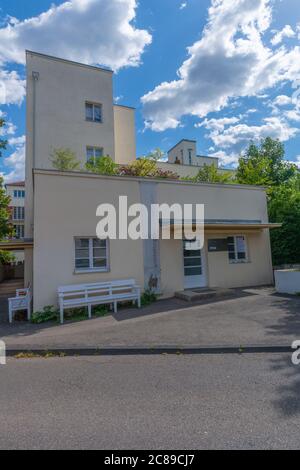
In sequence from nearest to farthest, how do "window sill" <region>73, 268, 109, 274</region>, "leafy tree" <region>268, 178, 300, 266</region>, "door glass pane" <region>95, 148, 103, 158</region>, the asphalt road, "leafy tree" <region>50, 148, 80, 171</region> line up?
the asphalt road < "window sill" <region>73, 268, 109, 274</region> < "leafy tree" <region>268, 178, 300, 266</region> < "leafy tree" <region>50, 148, 80, 171</region> < "door glass pane" <region>95, 148, 103, 158</region>

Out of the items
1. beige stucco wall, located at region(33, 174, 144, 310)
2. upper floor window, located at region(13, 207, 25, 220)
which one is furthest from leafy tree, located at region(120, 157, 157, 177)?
upper floor window, located at region(13, 207, 25, 220)

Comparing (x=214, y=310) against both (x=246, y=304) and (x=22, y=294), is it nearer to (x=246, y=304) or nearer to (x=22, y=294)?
(x=246, y=304)

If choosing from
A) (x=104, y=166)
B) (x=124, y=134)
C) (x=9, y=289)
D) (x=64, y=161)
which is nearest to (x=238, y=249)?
(x=104, y=166)

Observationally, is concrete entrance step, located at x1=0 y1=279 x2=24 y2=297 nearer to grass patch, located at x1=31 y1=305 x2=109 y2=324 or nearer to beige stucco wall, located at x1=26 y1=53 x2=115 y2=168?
beige stucco wall, located at x1=26 y1=53 x2=115 y2=168

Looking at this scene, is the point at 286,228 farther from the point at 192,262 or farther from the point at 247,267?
the point at 192,262

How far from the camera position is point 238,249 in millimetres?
13086

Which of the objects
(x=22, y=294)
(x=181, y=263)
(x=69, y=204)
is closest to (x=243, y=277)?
(x=181, y=263)

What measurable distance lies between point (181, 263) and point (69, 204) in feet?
16.4

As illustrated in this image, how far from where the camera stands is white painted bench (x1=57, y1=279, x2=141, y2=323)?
29.4ft

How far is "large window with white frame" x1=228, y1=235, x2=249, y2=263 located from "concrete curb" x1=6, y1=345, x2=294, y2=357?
7563 mm

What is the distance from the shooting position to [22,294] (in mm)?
9898

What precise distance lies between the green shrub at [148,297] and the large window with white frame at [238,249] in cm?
422

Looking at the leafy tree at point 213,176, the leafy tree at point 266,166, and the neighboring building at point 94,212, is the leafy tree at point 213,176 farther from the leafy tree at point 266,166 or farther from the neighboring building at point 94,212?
the neighboring building at point 94,212
